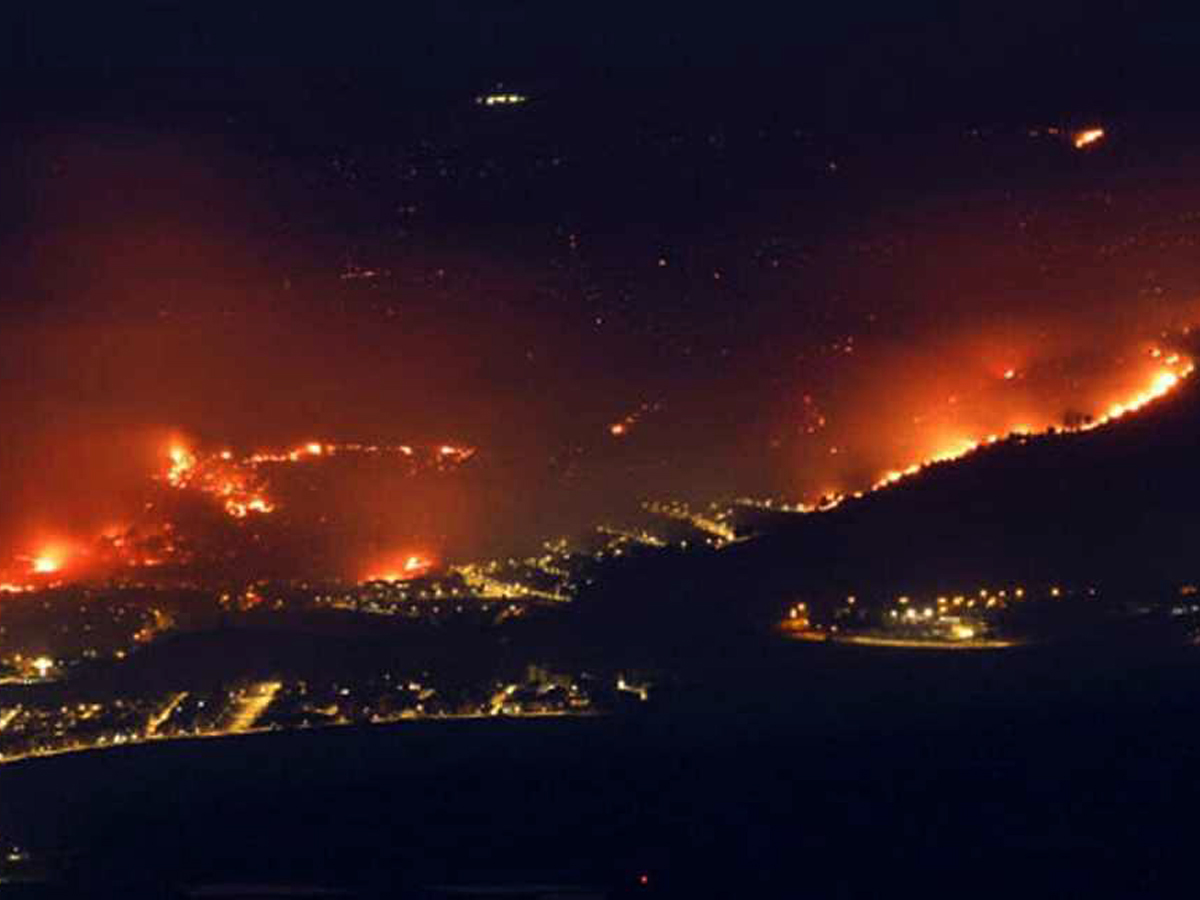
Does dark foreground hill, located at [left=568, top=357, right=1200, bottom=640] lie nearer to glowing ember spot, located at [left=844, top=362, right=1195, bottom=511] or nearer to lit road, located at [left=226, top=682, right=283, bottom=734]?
glowing ember spot, located at [left=844, top=362, right=1195, bottom=511]

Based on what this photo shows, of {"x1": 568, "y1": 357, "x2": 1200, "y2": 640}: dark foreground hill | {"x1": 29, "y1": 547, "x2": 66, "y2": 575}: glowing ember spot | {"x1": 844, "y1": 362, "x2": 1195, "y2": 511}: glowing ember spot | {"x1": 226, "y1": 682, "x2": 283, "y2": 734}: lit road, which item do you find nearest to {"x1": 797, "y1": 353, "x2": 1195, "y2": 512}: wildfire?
{"x1": 844, "y1": 362, "x2": 1195, "y2": 511}: glowing ember spot

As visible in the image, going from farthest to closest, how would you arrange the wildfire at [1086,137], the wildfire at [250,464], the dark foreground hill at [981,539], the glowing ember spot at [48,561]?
the wildfire at [1086,137]
the wildfire at [250,464]
the glowing ember spot at [48,561]
the dark foreground hill at [981,539]

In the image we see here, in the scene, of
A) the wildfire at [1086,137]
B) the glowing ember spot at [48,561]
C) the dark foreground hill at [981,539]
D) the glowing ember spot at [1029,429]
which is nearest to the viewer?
the dark foreground hill at [981,539]

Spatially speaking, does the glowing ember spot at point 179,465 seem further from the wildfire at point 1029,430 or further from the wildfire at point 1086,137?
the wildfire at point 1086,137

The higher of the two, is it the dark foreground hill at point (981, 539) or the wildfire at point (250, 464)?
the wildfire at point (250, 464)

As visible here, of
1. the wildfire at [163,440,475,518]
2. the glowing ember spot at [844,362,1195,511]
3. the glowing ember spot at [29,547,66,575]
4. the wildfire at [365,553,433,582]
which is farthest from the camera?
the wildfire at [163,440,475,518]

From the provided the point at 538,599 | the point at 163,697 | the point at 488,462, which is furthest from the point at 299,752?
the point at 488,462

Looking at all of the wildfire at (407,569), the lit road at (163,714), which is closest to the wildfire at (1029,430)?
the wildfire at (407,569)

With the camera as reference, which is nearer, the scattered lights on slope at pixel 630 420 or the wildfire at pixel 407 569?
the wildfire at pixel 407 569
